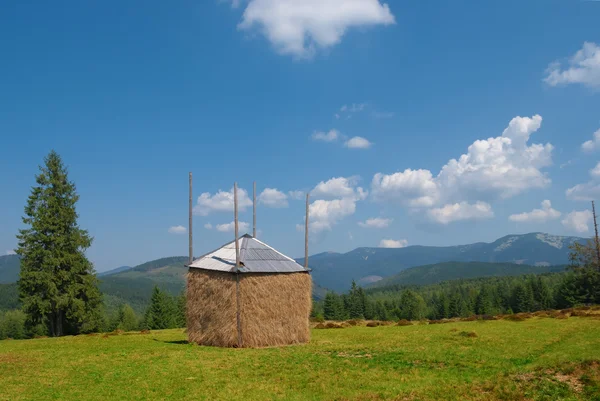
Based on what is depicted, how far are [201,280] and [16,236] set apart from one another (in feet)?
→ 81.2

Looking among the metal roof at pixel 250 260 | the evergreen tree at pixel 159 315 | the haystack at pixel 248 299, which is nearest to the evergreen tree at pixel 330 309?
the evergreen tree at pixel 159 315

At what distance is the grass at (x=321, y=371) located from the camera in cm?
1184

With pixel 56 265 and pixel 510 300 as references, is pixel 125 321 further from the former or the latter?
pixel 510 300

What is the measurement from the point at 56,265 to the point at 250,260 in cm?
2410

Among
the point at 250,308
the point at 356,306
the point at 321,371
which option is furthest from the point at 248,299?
the point at 356,306

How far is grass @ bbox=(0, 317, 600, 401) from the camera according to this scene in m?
→ 11.8

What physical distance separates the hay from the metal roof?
1.11 feet

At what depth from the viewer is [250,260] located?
23.5 m

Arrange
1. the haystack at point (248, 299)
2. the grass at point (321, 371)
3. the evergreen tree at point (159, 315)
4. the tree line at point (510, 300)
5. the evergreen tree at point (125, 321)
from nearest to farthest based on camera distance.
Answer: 1. the grass at point (321, 371)
2. the haystack at point (248, 299)
3. the tree line at point (510, 300)
4. the evergreen tree at point (159, 315)
5. the evergreen tree at point (125, 321)

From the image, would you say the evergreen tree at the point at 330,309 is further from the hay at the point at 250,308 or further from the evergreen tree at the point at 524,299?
the hay at the point at 250,308

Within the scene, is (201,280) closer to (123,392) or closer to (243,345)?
(243,345)

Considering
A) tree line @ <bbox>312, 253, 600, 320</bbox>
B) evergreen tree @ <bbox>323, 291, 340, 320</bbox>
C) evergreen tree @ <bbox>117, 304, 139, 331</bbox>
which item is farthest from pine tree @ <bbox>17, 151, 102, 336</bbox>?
evergreen tree @ <bbox>323, 291, 340, 320</bbox>

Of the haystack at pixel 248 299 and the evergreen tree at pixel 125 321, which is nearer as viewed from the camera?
the haystack at pixel 248 299

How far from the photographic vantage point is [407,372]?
14438 millimetres
